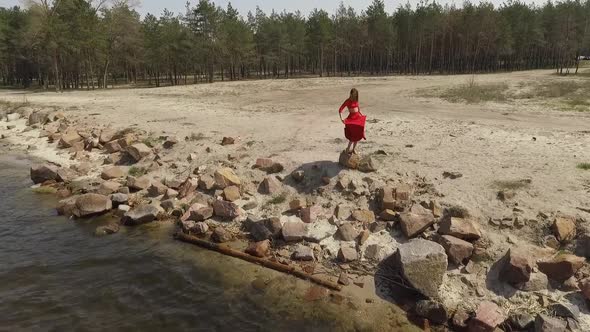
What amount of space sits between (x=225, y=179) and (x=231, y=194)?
2.29 ft

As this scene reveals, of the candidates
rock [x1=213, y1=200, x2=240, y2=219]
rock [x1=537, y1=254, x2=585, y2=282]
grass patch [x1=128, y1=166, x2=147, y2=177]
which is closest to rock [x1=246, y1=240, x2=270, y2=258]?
rock [x1=213, y1=200, x2=240, y2=219]

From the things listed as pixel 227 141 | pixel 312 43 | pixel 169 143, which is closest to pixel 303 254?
pixel 227 141

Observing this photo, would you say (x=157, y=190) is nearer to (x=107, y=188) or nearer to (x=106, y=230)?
(x=107, y=188)

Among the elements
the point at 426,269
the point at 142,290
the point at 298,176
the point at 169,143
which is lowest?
the point at 142,290

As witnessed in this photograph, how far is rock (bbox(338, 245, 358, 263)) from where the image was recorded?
960 cm

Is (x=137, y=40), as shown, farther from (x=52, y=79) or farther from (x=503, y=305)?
(x=503, y=305)

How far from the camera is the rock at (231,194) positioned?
1277 centimetres

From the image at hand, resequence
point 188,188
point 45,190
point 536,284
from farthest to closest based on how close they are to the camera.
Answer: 1. point 45,190
2. point 188,188
3. point 536,284

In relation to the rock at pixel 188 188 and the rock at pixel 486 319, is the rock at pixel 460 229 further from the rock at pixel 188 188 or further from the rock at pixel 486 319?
the rock at pixel 188 188

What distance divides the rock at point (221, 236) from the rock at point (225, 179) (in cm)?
244

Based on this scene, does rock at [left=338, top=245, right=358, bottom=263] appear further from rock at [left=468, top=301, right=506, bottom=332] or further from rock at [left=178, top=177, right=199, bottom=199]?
rock at [left=178, top=177, right=199, bottom=199]

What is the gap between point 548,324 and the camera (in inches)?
281

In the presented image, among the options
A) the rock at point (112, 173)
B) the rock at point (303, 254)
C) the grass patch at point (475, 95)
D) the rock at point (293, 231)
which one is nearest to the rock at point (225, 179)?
the rock at point (293, 231)

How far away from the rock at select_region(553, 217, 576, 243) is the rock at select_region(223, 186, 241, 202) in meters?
8.15
